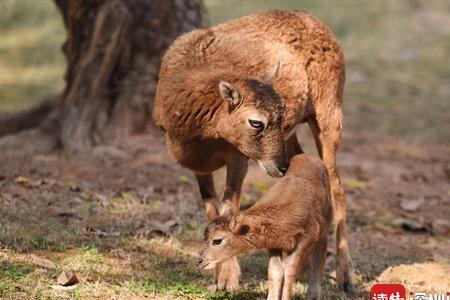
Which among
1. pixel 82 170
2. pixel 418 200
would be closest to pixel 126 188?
pixel 82 170

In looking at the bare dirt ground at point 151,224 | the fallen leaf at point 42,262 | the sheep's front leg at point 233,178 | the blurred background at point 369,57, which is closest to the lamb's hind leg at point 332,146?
the bare dirt ground at point 151,224

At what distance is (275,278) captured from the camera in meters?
6.32

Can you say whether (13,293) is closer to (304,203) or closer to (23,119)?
(304,203)

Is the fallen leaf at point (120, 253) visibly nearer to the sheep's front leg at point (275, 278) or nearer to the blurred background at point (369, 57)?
the sheep's front leg at point (275, 278)

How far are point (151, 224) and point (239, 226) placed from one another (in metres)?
2.49

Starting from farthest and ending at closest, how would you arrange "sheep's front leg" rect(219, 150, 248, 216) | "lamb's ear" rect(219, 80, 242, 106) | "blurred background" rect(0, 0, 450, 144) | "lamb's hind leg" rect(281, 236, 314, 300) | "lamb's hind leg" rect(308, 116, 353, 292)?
1. "blurred background" rect(0, 0, 450, 144)
2. "lamb's hind leg" rect(308, 116, 353, 292)
3. "sheep's front leg" rect(219, 150, 248, 216)
4. "lamb's ear" rect(219, 80, 242, 106)
5. "lamb's hind leg" rect(281, 236, 314, 300)

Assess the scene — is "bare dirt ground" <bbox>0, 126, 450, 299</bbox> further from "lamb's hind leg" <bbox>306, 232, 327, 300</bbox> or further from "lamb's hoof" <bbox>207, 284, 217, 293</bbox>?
"lamb's hind leg" <bbox>306, 232, 327, 300</bbox>

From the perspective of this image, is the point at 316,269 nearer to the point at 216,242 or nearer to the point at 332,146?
the point at 216,242

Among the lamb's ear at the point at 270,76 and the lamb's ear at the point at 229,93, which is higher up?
the lamb's ear at the point at 270,76

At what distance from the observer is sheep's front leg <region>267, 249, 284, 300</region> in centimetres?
632

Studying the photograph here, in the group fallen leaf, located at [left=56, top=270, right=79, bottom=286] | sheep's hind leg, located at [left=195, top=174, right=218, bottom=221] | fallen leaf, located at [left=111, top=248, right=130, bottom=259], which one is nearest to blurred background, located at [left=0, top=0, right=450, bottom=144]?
sheep's hind leg, located at [left=195, top=174, right=218, bottom=221]

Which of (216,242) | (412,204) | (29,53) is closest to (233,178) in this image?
(216,242)

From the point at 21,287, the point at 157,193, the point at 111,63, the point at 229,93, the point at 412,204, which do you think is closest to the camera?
the point at 21,287

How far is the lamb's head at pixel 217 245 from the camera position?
637 centimetres
